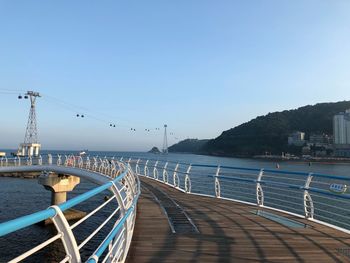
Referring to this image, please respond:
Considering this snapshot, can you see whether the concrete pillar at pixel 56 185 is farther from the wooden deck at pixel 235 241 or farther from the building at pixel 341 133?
the building at pixel 341 133

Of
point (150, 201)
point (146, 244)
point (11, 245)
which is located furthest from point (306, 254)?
point (11, 245)

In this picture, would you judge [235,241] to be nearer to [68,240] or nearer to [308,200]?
[308,200]

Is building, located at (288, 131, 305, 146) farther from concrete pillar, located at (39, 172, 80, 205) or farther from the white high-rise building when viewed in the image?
concrete pillar, located at (39, 172, 80, 205)

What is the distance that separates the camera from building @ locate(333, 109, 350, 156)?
495ft

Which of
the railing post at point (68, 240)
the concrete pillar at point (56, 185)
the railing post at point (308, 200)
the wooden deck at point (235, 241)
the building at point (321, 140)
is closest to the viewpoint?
the railing post at point (68, 240)

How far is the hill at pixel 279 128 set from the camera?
167 m

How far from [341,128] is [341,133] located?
16.5 feet

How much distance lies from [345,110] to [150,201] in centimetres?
17680

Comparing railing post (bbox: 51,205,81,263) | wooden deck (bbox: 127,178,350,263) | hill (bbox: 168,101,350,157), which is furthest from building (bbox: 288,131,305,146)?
railing post (bbox: 51,205,81,263)

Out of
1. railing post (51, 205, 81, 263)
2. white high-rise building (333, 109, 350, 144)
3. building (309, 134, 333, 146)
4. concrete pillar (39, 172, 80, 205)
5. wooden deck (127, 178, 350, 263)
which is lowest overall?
concrete pillar (39, 172, 80, 205)

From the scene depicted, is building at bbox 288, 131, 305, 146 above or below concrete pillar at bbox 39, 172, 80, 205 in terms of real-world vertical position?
above

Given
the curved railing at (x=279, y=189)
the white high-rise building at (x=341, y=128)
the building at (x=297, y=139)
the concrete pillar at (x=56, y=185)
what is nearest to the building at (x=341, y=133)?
the white high-rise building at (x=341, y=128)

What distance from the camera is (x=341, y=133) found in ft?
517

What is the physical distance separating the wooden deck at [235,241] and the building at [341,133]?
510ft
